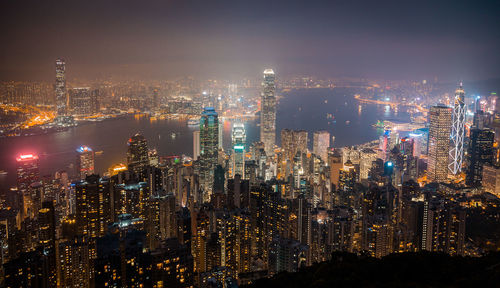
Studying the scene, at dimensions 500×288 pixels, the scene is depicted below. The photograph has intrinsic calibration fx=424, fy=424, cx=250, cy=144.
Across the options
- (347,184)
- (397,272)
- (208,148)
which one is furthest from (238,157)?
(397,272)

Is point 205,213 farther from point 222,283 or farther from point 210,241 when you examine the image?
point 222,283

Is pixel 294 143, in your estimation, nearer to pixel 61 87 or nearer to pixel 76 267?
pixel 61 87

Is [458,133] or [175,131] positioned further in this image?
[175,131]

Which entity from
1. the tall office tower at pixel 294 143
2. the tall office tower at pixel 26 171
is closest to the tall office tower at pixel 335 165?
the tall office tower at pixel 294 143

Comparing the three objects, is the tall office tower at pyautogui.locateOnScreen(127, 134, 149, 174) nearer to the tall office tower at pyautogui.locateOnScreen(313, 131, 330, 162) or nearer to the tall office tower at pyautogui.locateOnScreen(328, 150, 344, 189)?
the tall office tower at pyautogui.locateOnScreen(328, 150, 344, 189)

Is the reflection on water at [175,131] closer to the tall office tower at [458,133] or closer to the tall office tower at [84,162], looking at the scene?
the tall office tower at [84,162]
